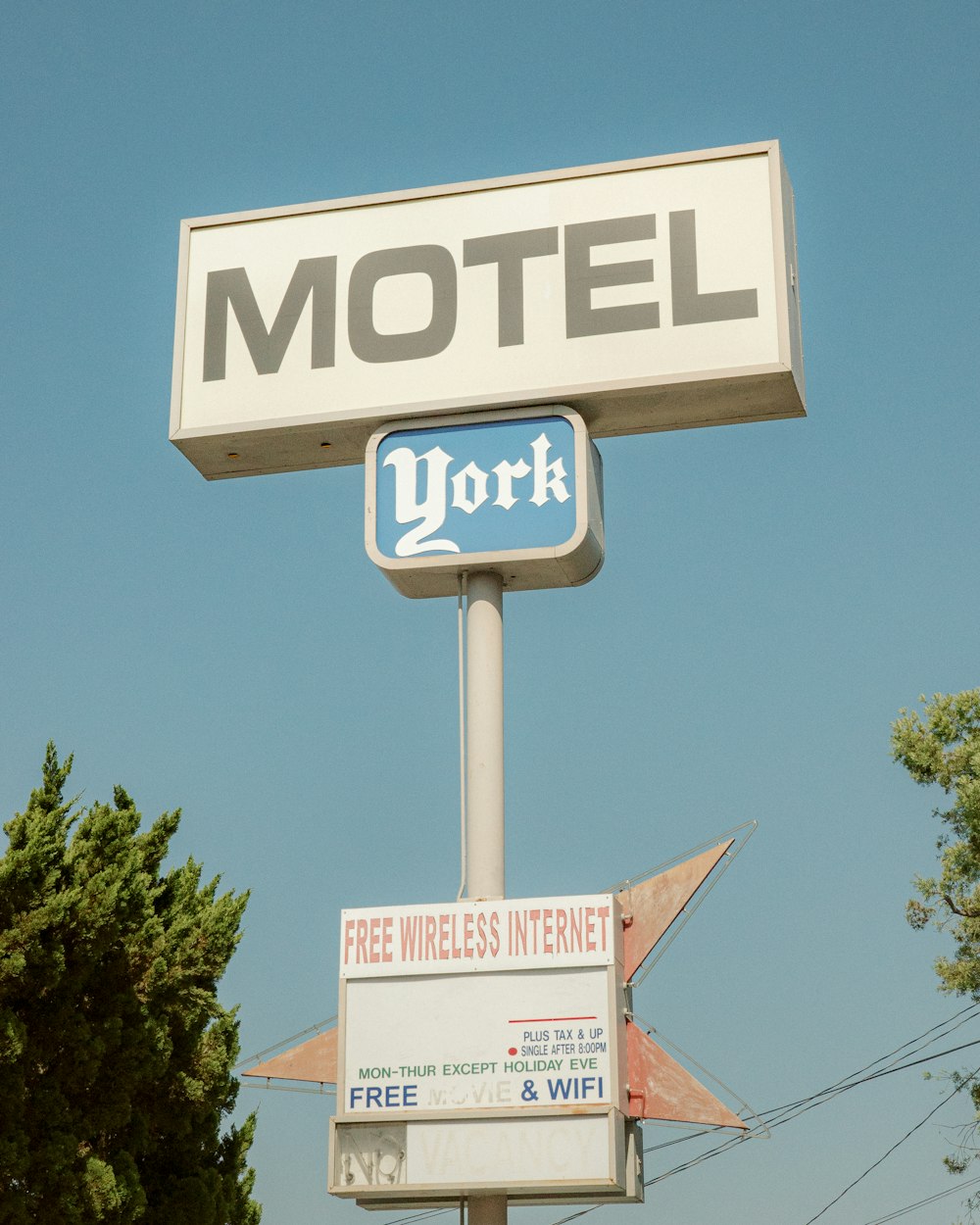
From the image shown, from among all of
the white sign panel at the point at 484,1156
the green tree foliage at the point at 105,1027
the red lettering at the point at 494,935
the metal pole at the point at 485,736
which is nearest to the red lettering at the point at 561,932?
the red lettering at the point at 494,935

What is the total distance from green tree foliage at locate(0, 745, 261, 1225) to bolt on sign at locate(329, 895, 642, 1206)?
189 inches

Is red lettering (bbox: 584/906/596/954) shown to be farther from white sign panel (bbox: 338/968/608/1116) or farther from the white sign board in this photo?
white sign panel (bbox: 338/968/608/1116)

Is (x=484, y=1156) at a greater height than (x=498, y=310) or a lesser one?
lesser

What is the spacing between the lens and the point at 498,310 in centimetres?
1179

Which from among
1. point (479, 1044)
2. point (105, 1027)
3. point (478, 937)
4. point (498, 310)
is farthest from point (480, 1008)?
point (105, 1027)

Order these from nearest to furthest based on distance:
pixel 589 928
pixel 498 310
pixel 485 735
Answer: pixel 589 928 < pixel 485 735 < pixel 498 310

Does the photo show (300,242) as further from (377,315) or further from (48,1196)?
(48,1196)

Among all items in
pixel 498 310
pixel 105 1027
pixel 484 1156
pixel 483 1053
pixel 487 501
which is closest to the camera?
pixel 484 1156

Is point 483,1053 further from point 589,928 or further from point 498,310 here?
point 498,310

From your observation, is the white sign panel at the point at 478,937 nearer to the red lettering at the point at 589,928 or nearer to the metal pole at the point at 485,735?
the red lettering at the point at 589,928

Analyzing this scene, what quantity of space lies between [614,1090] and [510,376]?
4672mm

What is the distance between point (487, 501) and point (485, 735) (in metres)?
1.53

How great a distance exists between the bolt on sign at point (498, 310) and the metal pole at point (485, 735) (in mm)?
1351

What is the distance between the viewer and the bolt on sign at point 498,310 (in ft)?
37.4
